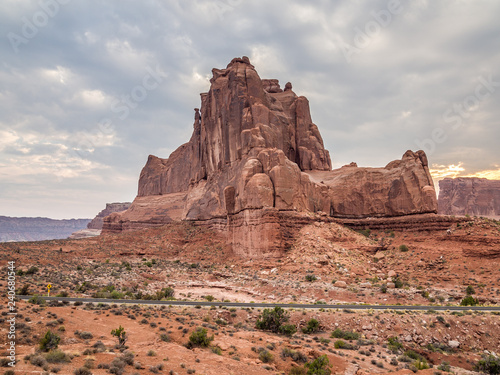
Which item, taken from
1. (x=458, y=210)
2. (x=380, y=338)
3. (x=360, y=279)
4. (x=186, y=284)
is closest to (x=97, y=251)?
(x=186, y=284)

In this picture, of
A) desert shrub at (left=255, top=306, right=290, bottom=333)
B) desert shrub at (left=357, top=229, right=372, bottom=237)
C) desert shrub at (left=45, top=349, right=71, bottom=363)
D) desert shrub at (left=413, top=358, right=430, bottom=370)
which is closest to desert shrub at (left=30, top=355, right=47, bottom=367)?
desert shrub at (left=45, top=349, right=71, bottom=363)

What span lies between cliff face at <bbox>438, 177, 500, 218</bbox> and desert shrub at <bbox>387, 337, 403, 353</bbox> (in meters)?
133

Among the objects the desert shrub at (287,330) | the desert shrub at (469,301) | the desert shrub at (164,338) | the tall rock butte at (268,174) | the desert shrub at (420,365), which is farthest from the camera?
the tall rock butte at (268,174)

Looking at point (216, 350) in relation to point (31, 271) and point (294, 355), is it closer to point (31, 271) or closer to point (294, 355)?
point (294, 355)

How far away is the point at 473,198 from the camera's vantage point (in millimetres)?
134625

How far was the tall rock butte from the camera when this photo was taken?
49.0 metres

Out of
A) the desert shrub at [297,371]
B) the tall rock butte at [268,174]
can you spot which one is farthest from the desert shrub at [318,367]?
the tall rock butte at [268,174]

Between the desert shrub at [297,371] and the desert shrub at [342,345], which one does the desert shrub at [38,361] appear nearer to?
the desert shrub at [297,371]

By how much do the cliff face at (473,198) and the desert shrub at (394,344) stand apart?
133018 mm

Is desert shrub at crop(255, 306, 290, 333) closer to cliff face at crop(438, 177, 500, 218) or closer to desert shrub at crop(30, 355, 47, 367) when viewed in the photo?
desert shrub at crop(30, 355, 47, 367)

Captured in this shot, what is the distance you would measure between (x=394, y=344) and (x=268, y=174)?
31.5m

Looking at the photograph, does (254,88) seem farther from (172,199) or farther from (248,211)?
(172,199)

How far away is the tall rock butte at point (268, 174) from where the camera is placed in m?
49.0

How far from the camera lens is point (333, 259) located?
139ft
